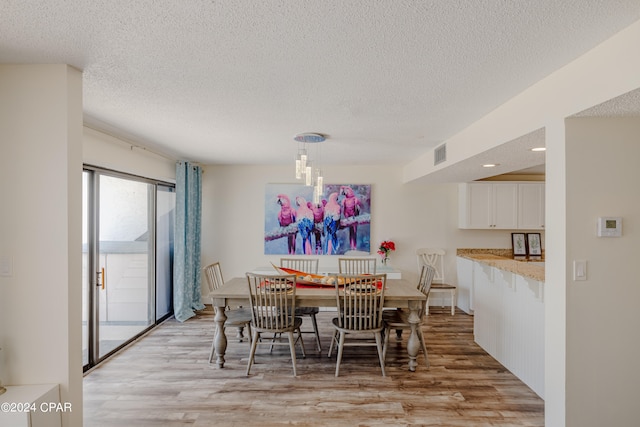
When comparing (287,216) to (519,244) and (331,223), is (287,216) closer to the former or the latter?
(331,223)

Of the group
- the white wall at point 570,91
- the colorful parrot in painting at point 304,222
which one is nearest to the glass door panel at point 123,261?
the colorful parrot in painting at point 304,222

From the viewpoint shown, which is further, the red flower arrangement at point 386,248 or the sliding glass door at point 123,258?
the red flower arrangement at point 386,248

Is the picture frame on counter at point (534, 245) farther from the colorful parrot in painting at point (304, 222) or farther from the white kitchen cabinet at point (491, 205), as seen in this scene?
the colorful parrot in painting at point (304, 222)

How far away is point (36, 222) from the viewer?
2.06 m

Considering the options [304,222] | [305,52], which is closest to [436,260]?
[304,222]

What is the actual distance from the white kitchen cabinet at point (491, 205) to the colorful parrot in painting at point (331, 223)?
2062 mm

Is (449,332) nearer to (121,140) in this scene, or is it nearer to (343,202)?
(343,202)

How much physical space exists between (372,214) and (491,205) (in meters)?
1.86

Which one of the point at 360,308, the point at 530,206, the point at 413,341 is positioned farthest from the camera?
the point at 530,206

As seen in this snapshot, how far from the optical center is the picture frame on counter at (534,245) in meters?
5.65

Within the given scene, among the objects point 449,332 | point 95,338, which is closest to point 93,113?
point 95,338

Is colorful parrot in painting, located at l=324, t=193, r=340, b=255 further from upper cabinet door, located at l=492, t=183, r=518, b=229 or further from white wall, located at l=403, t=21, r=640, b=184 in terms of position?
white wall, located at l=403, t=21, r=640, b=184

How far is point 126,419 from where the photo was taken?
8.39ft

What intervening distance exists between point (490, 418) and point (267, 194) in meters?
4.32
